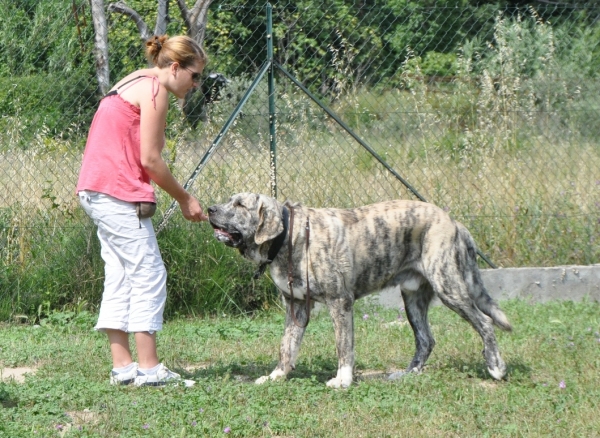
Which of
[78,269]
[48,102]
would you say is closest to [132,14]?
[48,102]

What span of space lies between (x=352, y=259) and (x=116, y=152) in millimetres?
1675

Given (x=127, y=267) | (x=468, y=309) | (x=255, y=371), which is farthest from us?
(x=255, y=371)

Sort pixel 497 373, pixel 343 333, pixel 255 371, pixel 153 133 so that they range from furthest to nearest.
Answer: pixel 255 371 → pixel 497 373 → pixel 343 333 → pixel 153 133

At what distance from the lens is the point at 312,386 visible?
18.6 feet

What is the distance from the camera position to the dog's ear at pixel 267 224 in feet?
18.7

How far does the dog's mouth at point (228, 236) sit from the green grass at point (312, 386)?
2.88 ft

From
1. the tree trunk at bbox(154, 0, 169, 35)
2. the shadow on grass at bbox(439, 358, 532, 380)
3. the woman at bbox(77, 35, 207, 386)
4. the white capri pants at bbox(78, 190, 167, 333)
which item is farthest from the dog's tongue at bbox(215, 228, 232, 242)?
the tree trunk at bbox(154, 0, 169, 35)

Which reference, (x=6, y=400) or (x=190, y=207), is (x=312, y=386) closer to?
(x=190, y=207)

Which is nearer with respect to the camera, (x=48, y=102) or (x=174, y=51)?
(x=174, y=51)

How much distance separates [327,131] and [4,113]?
294cm

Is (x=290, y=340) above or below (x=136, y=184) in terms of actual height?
below

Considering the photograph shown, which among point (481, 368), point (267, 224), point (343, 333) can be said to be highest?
point (267, 224)

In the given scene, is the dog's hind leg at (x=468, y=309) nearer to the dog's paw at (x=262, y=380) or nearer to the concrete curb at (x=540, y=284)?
the dog's paw at (x=262, y=380)

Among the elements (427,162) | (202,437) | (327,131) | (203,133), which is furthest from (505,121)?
(202,437)
